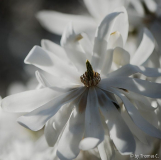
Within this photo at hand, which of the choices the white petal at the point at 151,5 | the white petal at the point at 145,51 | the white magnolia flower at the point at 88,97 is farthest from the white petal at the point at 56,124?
the white petal at the point at 151,5

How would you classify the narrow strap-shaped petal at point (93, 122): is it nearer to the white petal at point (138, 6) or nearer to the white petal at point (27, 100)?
the white petal at point (27, 100)

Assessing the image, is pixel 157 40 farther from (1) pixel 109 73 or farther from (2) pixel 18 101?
(2) pixel 18 101

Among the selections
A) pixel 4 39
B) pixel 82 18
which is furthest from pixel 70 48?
pixel 4 39

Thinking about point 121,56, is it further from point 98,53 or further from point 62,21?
point 62,21

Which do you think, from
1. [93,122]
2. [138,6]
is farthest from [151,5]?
[93,122]

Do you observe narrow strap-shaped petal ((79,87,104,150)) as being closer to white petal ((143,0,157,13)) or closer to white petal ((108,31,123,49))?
white petal ((108,31,123,49))
